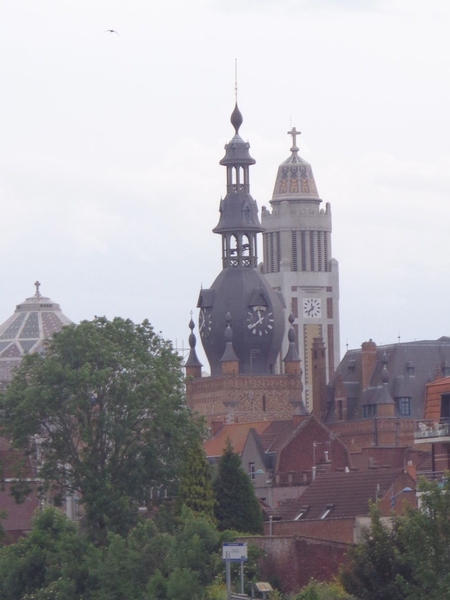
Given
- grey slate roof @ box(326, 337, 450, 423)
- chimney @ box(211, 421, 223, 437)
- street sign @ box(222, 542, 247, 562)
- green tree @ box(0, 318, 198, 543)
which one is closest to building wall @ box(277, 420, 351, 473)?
chimney @ box(211, 421, 223, 437)

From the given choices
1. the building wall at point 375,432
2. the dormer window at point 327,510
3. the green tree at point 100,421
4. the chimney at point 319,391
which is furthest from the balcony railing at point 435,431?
the chimney at point 319,391

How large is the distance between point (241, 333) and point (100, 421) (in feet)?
227

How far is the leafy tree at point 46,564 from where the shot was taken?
3017 inches

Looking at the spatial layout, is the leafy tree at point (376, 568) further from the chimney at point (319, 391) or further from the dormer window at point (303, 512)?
the chimney at point (319, 391)

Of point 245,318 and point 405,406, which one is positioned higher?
point 245,318

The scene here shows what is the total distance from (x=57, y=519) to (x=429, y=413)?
1491 cm

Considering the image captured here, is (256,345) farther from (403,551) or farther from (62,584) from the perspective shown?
(403,551)

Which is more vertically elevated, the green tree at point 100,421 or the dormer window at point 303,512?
the green tree at point 100,421

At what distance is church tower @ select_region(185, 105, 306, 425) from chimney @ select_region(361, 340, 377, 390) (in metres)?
5.18

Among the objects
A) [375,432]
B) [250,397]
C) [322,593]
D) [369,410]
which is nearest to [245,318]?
[250,397]

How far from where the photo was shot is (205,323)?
15700 cm

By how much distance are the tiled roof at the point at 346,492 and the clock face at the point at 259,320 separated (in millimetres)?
66580

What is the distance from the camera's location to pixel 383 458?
359 feet

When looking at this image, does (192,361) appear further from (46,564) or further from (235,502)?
(46,564)
